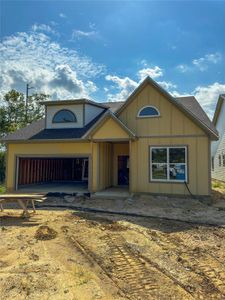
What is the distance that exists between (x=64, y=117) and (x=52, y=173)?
18.4 ft

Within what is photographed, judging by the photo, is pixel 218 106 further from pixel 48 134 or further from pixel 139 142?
pixel 48 134

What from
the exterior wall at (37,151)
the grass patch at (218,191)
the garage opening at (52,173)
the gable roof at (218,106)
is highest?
the gable roof at (218,106)

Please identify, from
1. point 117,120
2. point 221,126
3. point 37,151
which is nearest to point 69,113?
point 37,151

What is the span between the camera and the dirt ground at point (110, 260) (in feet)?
13.7

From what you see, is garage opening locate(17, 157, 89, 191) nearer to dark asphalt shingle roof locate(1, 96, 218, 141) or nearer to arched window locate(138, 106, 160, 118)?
dark asphalt shingle roof locate(1, 96, 218, 141)

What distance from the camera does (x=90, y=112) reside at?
1702 centimetres

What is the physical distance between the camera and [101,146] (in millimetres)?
14891

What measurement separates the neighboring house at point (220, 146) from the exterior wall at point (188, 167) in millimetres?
9067

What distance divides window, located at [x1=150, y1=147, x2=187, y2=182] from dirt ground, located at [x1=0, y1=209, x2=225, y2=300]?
457 centimetres

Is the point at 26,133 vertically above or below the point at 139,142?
above

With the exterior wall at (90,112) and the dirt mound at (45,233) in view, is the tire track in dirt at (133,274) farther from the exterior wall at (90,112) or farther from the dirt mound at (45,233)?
the exterior wall at (90,112)

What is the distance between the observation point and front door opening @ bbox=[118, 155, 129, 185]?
666 inches

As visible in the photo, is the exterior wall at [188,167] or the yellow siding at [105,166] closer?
the exterior wall at [188,167]

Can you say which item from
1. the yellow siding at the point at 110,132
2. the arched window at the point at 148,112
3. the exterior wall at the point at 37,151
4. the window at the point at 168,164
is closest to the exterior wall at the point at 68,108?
the exterior wall at the point at 37,151
